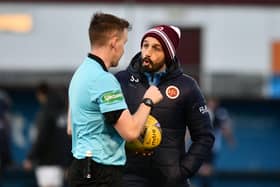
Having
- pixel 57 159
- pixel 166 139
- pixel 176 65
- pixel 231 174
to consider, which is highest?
pixel 176 65

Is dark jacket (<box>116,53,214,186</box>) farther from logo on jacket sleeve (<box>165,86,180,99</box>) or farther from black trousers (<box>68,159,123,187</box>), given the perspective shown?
black trousers (<box>68,159,123,187</box>)

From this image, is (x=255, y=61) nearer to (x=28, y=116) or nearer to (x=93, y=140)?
(x=28, y=116)

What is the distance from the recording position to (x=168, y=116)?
8.24 metres

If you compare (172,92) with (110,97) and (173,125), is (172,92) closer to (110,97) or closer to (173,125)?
(173,125)

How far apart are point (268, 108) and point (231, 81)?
11.2 feet

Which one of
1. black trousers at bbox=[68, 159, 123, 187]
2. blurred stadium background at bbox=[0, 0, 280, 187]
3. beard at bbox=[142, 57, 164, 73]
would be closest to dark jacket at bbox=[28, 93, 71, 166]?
beard at bbox=[142, 57, 164, 73]

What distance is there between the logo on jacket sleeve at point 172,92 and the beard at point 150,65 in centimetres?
17

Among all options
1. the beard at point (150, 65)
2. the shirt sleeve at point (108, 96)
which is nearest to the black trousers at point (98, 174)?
the shirt sleeve at point (108, 96)

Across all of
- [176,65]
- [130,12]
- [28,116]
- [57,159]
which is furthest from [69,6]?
[176,65]

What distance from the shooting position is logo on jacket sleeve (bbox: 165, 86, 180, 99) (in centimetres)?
827

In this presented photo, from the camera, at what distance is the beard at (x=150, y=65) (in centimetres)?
813

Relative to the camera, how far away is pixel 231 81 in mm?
24953

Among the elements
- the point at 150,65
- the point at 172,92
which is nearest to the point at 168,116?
the point at 172,92

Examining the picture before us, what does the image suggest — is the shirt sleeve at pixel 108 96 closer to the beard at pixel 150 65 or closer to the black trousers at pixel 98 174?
the black trousers at pixel 98 174
